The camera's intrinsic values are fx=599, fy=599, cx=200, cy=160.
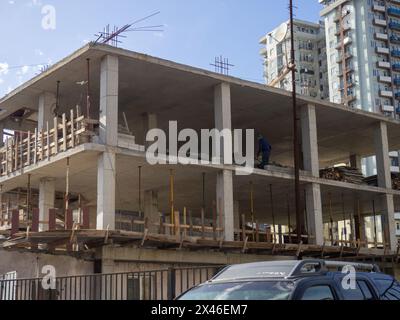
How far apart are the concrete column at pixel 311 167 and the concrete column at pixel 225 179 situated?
16.2 feet

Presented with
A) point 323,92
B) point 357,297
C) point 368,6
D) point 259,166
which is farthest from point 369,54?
point 357,297

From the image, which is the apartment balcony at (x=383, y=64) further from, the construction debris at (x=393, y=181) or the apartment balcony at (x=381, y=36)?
the construction debris at (x=393, y=181)

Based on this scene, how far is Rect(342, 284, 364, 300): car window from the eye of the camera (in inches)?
295

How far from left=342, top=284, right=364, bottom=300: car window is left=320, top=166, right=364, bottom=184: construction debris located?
850 inches

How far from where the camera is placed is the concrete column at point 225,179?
23531 millimetres

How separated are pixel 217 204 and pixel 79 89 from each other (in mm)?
7436

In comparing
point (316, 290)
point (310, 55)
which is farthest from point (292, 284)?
point (310, 55)

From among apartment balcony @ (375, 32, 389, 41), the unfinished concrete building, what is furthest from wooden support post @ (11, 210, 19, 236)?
apartment balcony @ (375, 32, 389, 41)

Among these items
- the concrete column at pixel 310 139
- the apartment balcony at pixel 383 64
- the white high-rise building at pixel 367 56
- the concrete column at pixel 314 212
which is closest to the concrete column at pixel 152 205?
the concrete column at pixel 314 212

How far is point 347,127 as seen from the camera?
31969mm

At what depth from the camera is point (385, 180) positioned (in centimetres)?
3120

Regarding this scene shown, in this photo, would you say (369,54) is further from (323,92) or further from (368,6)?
(323,92)

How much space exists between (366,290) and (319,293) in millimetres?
1194

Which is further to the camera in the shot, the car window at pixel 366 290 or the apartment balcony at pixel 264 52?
the apartment balcony at pixel 264 52
